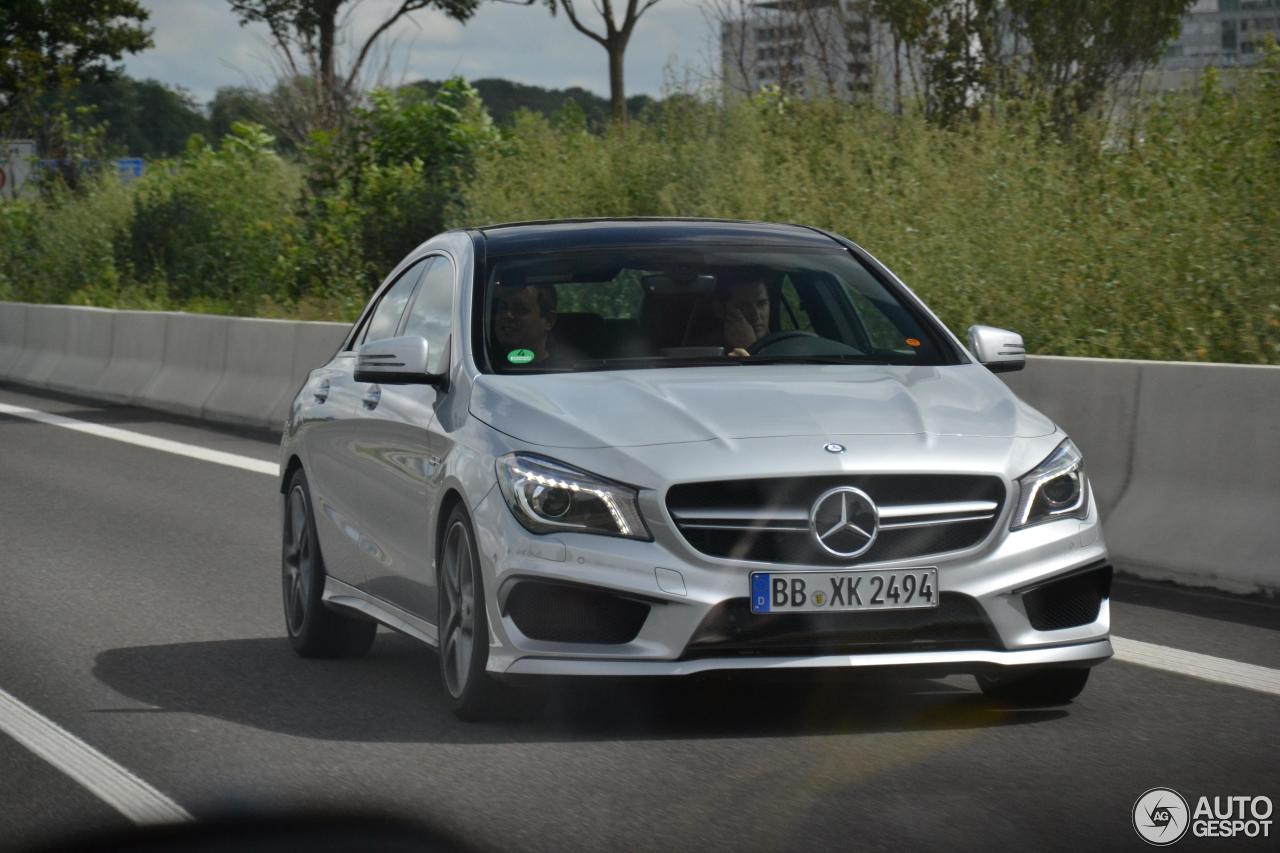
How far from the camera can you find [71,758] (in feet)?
21.0

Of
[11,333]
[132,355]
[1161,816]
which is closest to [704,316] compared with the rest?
[1161,816]

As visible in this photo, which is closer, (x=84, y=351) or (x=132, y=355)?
(x=132, y=355)

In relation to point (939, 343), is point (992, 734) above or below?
below

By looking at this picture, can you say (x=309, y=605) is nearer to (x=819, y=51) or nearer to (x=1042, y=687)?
(x=1042, y=687)

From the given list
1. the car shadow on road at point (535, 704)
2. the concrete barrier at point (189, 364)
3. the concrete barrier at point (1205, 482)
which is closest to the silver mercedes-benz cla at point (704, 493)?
the car shadow on road at point (535, 704)

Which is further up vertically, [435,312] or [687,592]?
[435,312]

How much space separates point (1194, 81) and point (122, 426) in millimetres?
9966

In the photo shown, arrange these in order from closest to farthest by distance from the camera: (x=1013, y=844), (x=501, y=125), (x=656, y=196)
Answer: (x=1013, y=844)
(x=656, y=196)
(x=501, y=125)

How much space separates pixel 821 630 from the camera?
6.07m

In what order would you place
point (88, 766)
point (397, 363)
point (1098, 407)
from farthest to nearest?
1. point (1098, 407)
2. point (397, 363)
3. point (88, 766)

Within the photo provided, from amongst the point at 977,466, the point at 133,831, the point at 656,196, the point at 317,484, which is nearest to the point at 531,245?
the point at 317,484

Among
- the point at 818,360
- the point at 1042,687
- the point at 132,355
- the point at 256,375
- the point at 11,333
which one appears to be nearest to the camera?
the point at 1042,687

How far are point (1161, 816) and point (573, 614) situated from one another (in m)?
1.73

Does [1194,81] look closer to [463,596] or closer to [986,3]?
[986,3]
